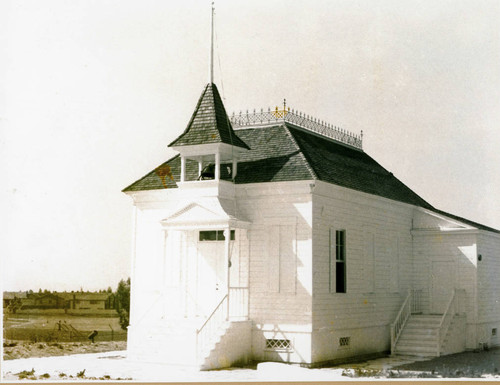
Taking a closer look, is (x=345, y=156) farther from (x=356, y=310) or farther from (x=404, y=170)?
(x=356, y=310)

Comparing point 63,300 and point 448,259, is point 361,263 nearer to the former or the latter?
point 448,259

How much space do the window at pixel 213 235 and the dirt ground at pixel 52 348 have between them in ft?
15.1

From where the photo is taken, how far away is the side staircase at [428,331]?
24688 millimetres

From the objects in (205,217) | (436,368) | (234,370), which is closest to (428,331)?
(436,368)

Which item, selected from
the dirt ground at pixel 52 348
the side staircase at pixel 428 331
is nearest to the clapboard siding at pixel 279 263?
the side staircase at pixel 428 331

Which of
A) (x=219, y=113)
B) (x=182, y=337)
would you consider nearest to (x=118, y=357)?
(x=182, y=337)

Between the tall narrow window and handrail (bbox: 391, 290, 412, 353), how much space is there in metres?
2.89

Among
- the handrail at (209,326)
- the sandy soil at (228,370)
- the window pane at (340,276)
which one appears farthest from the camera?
the window pane at (340,276)

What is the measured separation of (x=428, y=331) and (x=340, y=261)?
4.08 m

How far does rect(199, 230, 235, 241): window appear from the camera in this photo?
2280 cm

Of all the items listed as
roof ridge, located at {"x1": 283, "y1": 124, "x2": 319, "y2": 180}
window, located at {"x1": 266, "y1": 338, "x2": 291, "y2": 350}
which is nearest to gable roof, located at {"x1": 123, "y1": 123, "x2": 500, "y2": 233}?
roof ridge, located at {"x1": 283, "y1": 124, "x2": 319, "y2": 180}

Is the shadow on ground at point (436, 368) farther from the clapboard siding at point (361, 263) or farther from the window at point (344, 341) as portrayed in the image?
the clapboard siding at point (361, 263)

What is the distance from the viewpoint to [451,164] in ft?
73.5

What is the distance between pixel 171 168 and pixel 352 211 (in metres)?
5.49
